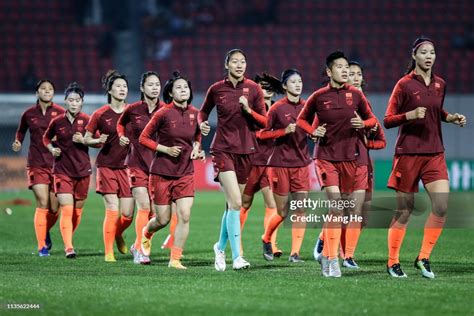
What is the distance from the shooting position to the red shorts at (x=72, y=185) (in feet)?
43.1

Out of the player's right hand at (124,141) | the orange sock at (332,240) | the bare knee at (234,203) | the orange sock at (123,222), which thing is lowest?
the orange sock at (123,222)

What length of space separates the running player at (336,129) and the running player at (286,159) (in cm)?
215

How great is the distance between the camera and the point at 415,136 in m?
10.0

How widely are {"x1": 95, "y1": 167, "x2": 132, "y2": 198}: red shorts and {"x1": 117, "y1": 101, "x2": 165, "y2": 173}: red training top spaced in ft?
1.14

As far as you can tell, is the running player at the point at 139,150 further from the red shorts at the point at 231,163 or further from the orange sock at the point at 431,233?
the orange sock at the point at 431,233

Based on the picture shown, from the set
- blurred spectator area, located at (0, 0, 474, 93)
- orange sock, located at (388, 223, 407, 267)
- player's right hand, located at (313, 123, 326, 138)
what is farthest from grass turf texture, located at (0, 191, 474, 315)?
blurred spectator area, located at (0, 0, 474, 93)

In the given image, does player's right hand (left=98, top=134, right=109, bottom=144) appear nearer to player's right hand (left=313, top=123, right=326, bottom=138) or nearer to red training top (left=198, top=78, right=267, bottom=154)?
red training top (left=198, top=78, right=267, bottom=154)

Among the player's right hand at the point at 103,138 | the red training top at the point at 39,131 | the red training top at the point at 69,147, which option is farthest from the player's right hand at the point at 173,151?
the red training top at the point at 39,131

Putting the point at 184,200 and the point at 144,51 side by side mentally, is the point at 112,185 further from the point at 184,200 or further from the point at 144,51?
the point at 144,51

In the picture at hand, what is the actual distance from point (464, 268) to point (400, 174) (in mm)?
1645

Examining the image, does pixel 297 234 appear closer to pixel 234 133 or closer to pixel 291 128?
pixel 291 128

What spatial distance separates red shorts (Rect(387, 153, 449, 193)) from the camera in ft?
32.6

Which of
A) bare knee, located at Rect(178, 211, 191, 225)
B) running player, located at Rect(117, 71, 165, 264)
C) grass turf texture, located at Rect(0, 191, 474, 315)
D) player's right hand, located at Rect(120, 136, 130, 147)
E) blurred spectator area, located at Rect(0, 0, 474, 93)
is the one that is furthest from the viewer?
blurred spectator area, located at Rect(0, 0, 474, 93)

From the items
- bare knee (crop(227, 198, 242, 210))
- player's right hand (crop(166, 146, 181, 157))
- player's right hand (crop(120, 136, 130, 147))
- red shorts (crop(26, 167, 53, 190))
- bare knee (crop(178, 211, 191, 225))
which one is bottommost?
bare knee (crop(178, 211, 191, 225))
